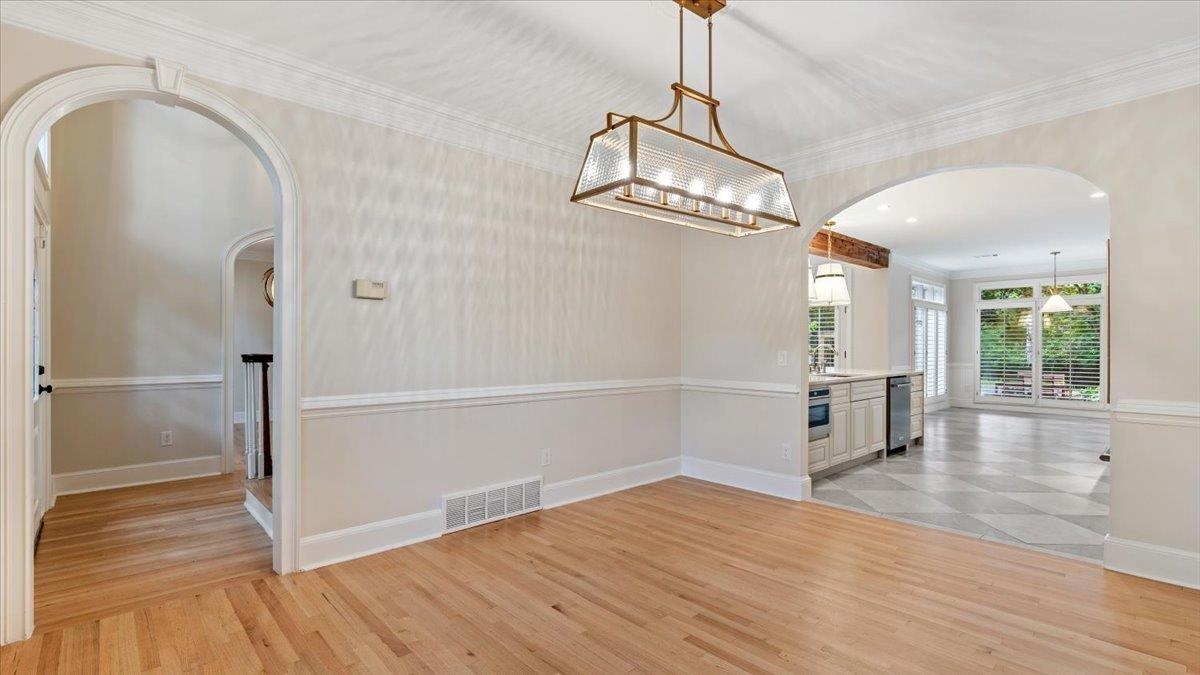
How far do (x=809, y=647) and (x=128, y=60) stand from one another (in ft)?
13.0

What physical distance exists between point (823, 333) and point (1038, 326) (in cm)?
506

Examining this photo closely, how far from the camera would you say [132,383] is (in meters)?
4.94

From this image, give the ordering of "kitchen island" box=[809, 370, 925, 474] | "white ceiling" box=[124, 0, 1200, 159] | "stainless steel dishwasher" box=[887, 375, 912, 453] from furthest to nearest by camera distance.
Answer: "stainless steel dishwasher" box=[887, 375, 912, 453], "kitchen island" box=[809, 370, 925, 474], "white ceiling" box=[124, 0, 1200, 159]

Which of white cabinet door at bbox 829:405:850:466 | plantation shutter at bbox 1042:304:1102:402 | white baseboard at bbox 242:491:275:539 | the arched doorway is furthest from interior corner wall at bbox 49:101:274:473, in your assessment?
plantation shutter at bbox 1042:304:1102:402

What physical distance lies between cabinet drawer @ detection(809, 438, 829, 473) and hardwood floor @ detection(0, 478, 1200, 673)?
1272 millimetres

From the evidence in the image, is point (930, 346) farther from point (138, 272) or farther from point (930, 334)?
point (138, 272)

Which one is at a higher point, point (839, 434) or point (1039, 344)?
point (1039, 344)

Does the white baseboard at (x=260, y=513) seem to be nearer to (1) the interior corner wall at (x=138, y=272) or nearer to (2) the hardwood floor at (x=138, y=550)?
(2) the hardwood floor at (x=138, y=550)

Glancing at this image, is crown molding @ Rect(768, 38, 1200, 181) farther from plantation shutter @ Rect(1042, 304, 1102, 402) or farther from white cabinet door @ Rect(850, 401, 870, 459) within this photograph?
plantation shutter @ Rect(1042, 304, 1102, 402)

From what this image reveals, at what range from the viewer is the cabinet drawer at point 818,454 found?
193 inches

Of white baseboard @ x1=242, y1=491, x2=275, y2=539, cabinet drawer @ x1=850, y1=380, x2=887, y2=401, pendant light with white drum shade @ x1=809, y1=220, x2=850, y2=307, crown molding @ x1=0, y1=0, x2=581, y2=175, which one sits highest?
crown molding @ x1=0, y1=0, x2=581, y2=175

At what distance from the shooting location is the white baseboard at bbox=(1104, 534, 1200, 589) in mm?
2895

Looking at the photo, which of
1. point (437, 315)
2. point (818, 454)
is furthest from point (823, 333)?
Result: point (437, 315)

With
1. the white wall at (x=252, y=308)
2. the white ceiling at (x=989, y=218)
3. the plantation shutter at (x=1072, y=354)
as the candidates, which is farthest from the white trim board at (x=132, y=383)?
the plantation shutter at (x=1072, y=354)
